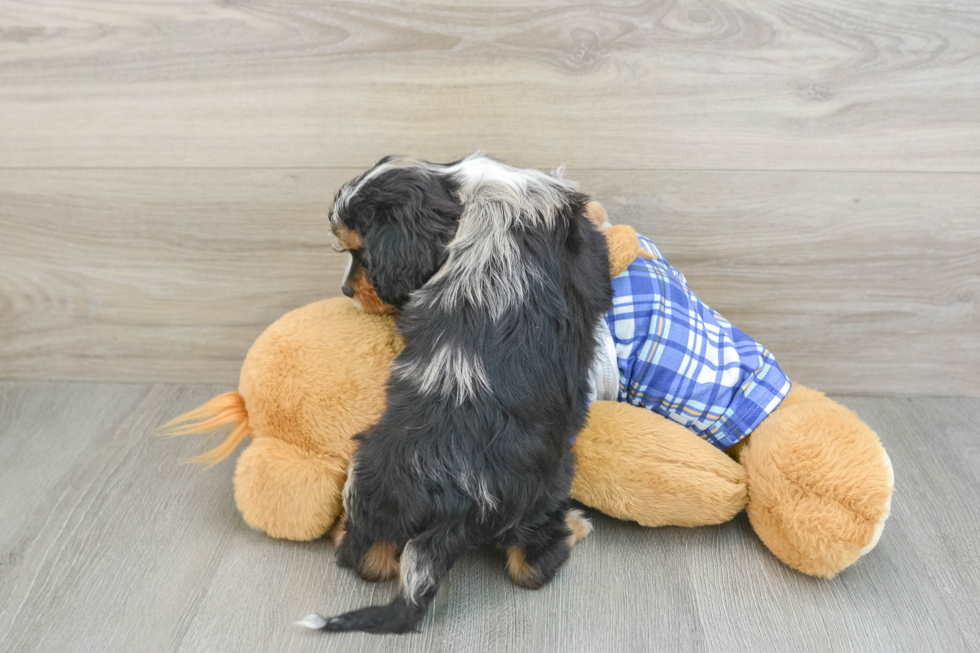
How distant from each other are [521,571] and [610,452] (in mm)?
308

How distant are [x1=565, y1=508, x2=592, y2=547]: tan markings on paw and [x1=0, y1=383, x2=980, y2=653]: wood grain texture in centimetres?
3

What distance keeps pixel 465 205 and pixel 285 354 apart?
0.54m

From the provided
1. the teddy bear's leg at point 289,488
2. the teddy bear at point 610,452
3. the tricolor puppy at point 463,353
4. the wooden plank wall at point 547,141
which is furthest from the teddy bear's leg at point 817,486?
the teddy bear's leg at point 289,488

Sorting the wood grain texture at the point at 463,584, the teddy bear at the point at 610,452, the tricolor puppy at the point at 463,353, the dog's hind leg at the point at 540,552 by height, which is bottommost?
the wood grain texture at the point at 463,584

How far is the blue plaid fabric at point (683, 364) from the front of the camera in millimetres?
1491

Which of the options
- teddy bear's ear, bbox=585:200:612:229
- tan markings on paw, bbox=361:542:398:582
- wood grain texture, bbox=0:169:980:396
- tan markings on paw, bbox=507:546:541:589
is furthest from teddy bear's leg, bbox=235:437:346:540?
teddy bear's ear, bbox=585:200:612:229

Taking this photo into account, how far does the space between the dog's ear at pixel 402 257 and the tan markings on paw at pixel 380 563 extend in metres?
0.51

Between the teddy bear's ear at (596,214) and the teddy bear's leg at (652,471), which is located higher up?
the teddy bear's ear at (596,214)

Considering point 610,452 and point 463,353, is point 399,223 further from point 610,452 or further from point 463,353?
point 610,452

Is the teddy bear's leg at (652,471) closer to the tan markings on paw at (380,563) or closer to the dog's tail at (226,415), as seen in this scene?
the tan markings on paw at (380,563)

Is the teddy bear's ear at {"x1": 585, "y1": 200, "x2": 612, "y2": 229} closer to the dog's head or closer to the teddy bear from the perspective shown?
the teddy bear

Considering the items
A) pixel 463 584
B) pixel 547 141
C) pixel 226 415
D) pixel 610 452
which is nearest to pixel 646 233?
pixel 547 141

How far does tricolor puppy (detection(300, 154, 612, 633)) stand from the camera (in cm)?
123

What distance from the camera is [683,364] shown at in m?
1.49
